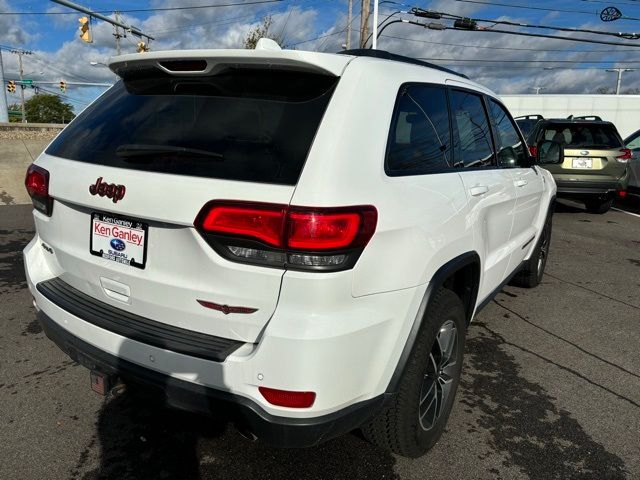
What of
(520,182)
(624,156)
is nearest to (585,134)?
(624,156)

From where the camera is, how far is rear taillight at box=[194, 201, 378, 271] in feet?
5.53

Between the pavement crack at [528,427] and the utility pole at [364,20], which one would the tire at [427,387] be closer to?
the pavement crack at [528,427]

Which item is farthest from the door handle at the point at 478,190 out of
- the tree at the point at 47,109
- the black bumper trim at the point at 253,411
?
the tree at the point at 47,109

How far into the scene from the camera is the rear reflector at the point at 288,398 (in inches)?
68.6

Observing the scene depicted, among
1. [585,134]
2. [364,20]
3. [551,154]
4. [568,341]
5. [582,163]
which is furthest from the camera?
[364,20]

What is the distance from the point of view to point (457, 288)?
8.87 ft

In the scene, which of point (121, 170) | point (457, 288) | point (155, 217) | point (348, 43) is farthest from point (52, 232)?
point (348, 43)

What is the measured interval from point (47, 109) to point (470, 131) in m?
98.8

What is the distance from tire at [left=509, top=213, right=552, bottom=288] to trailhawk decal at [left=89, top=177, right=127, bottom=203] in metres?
3.75

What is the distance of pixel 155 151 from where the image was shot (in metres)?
2.01

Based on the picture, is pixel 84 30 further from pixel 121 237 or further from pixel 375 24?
pixel 121 237

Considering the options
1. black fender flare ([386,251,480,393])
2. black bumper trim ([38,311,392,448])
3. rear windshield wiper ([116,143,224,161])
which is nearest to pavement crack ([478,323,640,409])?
black fender flare ([386,251,480,393])

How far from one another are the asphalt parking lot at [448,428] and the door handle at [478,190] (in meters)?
1.23

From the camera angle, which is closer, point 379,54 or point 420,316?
point 420,316
